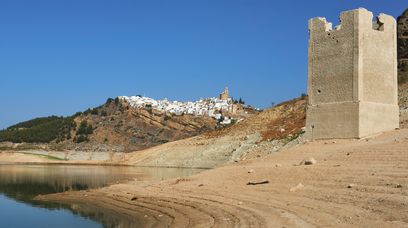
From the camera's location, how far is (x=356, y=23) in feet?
73.8

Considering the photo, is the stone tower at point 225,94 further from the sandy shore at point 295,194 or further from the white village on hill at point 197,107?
the sandy shore at point 295,194

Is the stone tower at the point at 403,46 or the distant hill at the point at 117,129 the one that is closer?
the stone tower at the point at 403,46

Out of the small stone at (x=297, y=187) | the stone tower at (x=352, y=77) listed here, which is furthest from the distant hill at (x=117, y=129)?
the small stone at (x=297, y=187)

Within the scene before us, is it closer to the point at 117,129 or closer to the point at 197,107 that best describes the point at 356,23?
the point at 117,129

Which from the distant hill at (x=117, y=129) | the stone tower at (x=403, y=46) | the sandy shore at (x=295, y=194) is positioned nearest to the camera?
the sandy shore at (x=295, y=194)

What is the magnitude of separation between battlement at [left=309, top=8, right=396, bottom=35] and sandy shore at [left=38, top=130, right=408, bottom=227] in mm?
4637

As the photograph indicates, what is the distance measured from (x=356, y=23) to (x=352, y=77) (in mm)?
2219

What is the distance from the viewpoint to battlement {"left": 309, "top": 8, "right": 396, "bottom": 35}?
2250 cm

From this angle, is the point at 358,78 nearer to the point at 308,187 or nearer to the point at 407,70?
the point at 308,187

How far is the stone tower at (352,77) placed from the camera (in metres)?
22.6

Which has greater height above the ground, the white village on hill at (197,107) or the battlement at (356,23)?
the white village on hill at (197,107)

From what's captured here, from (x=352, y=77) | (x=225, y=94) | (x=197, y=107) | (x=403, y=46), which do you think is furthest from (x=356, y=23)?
(x=225, y=94)

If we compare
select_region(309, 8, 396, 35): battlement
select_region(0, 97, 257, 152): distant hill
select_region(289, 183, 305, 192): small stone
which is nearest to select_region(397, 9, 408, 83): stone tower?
select_region(309, 8, 396, 35): battlement

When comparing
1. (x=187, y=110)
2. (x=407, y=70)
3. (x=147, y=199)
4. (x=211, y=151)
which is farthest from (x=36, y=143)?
(x=147, y=199)
